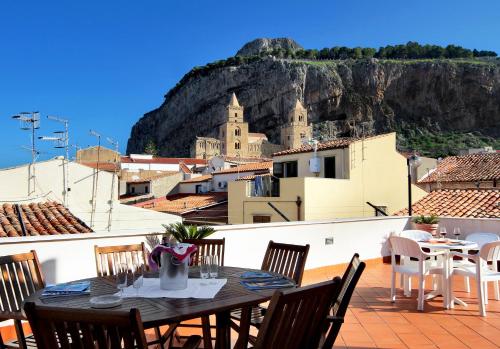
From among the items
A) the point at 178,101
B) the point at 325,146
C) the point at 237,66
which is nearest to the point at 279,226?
the point at 325,146

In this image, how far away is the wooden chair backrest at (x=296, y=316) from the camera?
1.70 m

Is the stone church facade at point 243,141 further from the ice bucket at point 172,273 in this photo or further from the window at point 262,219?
the ice bucket at point 172,273

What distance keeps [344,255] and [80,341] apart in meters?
6.74

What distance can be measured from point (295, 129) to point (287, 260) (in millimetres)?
62900

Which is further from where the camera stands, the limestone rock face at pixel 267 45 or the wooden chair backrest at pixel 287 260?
the limestone rock face at pixel 267 45

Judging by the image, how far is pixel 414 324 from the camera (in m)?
4.59

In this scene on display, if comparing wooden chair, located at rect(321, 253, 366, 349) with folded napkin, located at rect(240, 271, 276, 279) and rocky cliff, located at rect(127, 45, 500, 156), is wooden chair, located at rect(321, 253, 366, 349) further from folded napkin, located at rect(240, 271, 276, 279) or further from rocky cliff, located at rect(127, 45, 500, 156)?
rocky cliff, located at rect(127, 45, 500, 156)

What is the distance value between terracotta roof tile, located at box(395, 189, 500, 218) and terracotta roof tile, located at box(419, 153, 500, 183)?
33.0 feet

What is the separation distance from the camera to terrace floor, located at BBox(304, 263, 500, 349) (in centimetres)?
399

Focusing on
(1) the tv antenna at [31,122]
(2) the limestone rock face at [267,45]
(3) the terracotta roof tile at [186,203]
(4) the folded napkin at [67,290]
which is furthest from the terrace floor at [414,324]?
(2) the limestone rock face at [267,45]

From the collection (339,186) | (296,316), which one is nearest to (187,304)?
(296,316)

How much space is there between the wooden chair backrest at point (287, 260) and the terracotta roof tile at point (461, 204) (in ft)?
30.8

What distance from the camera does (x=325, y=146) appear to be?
60.3 feet

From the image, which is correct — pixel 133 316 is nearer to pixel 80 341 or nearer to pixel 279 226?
pixel 80 341
